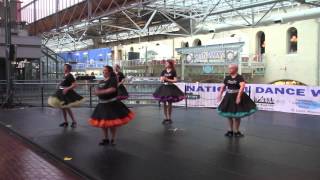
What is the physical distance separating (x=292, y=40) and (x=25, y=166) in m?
28.1

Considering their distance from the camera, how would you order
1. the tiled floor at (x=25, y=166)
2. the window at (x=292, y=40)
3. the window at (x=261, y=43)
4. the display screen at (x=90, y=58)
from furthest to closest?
the display screen at (x=90, y=58) → the window at (x=261, y=43) → the window at (x=292, y=40) → the tiled floor at (x=25, y=166)

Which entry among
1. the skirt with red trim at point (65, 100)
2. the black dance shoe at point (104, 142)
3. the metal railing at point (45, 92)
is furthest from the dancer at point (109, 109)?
the metal railing at point (45, 92)

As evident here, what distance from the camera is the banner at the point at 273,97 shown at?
15.8m

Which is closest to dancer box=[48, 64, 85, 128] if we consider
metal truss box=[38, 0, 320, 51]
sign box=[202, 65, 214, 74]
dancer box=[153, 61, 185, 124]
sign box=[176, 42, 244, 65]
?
dancer box=[153, 61, 185, 124]

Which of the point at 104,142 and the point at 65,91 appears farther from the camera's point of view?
the point at 65,91

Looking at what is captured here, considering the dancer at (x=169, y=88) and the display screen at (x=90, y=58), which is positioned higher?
the display screen at (x=90, y=58)

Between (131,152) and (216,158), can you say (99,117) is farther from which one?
(216,158)

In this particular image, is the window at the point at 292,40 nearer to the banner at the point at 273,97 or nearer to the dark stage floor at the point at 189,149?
the banner at the point at 273,97

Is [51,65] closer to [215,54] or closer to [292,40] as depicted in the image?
[215,54]

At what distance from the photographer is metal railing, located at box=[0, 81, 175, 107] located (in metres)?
19.1

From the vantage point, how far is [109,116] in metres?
8.76

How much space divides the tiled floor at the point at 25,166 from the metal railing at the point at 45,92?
9.19 metres

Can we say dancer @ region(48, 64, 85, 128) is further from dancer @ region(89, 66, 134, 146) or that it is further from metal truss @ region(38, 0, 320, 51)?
metal truss @ region(38, 0, 320, 51)

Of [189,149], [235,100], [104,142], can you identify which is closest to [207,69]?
[235,100]
